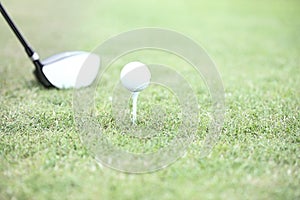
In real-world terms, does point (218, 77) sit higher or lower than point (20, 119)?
lower

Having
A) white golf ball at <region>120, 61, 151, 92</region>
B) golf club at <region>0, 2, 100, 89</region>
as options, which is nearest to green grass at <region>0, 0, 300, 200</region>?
golf club at <region>0, 2, 100, 89</region>

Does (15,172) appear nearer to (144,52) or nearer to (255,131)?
(255,131)

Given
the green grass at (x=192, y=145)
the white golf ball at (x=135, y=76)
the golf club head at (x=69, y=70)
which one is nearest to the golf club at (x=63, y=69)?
the golf club head at (x=69, y=70)

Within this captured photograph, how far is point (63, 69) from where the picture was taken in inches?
195

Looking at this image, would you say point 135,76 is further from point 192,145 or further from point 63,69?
point 63,69

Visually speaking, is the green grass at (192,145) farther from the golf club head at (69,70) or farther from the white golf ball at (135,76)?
the white golf ball at (135,76)

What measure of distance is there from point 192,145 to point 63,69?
83.7 inches

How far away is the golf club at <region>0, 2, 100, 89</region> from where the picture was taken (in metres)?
4.89

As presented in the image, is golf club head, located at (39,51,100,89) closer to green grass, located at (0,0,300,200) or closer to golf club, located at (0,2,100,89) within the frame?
golf club, located at (0,2,100,89)

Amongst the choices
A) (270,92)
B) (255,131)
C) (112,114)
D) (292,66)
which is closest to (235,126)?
(255,131)

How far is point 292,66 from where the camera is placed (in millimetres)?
6738

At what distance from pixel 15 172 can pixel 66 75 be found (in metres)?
2.15

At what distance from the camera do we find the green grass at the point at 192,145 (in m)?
2.82

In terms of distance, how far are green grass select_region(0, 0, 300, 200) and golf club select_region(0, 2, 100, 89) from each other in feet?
0.56
